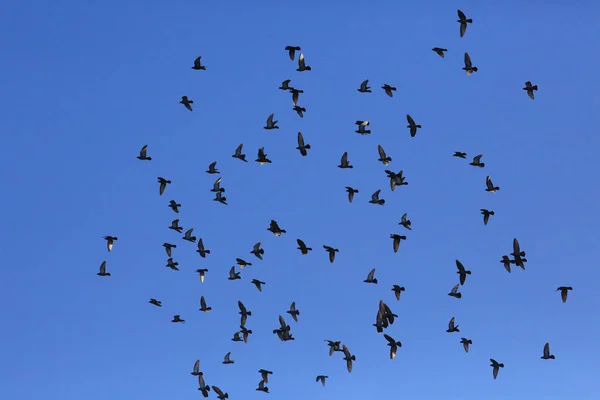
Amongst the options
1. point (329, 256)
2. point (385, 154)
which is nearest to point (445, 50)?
point (385, 154)

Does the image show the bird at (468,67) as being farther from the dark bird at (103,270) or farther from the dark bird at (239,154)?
the dark bird at (103,270)

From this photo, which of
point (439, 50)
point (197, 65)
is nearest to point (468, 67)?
point (439, 50)

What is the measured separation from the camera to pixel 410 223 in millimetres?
93188

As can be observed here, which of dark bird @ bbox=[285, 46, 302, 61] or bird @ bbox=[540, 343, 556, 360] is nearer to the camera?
dark bird @ bbox=[285, 46, 302, 61]

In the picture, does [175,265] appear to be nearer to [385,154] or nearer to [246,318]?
[246,318]

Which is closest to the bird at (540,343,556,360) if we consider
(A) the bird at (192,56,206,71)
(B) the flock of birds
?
(B) the flock of birds

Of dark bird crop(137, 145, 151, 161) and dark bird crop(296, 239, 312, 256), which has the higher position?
dark bird crop(137, 145, 151, 161)

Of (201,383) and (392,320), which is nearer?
(392,320)

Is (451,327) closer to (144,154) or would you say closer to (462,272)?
(462,272)

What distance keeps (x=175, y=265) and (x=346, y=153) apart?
14.8 m

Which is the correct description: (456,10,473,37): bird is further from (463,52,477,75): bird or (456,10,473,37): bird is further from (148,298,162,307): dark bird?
(148,298,162,307): dark bird

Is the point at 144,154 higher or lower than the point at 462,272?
higher

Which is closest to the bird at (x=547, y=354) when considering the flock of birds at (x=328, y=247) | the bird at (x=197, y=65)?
the flock of birds at (x=328, y=247)

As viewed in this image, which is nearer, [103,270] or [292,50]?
[292,50]
